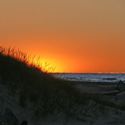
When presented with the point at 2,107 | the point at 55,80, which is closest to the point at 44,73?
the point at 55,80

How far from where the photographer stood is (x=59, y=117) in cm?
1645

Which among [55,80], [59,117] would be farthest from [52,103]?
[55,80]

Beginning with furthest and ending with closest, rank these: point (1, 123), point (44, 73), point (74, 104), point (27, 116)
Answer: point (44, 73) → point (74, 104) → point (27, 116) → point (1, 123)

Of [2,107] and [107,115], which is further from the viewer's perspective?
[107,115]

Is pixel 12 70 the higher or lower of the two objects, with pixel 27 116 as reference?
higher

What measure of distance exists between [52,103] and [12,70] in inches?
67.2

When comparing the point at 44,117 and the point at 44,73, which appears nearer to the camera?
the point at 44,117

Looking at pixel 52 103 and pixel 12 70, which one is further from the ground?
pixel 12 70

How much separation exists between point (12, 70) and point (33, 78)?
80 cm

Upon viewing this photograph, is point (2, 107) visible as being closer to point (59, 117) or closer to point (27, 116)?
→ point (27, 116)

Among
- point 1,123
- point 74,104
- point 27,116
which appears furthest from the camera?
point 74,104

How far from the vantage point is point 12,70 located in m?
16.9

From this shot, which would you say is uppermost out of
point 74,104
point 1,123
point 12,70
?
point 12,70

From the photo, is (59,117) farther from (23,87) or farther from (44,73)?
(44,73)
